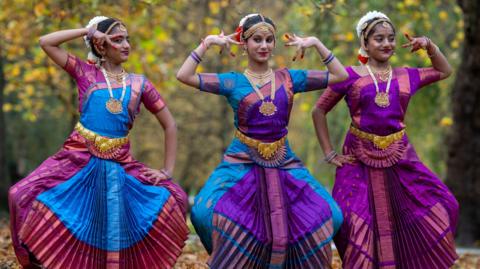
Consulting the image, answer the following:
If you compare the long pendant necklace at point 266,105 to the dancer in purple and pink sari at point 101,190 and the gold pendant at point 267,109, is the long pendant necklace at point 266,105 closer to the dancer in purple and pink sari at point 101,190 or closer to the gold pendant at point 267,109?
the gold pendant at point 267,109

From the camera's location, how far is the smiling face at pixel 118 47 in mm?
6004

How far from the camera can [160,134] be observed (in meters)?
21.6

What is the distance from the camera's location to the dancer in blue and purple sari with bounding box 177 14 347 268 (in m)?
5.70

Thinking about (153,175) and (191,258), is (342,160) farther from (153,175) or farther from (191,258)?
(191,258)

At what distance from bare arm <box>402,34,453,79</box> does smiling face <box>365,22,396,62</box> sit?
168 millimetres

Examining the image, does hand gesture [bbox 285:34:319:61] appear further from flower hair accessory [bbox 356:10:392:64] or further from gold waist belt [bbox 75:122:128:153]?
gold waist belt [bbox 75:122:128:153]

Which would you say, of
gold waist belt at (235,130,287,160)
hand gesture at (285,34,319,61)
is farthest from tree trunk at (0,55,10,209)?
hand gesture at (285,34,319,61)

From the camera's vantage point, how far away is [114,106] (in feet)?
19.5

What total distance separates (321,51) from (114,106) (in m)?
1.58

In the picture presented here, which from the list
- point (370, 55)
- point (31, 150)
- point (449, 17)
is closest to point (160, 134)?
point (31, 150)

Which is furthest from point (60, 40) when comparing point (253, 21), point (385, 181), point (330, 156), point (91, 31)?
point (385, 181)

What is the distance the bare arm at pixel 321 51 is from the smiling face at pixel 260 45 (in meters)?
0.14

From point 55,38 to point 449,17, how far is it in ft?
33.0

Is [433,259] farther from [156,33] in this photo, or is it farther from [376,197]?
[156,33]
